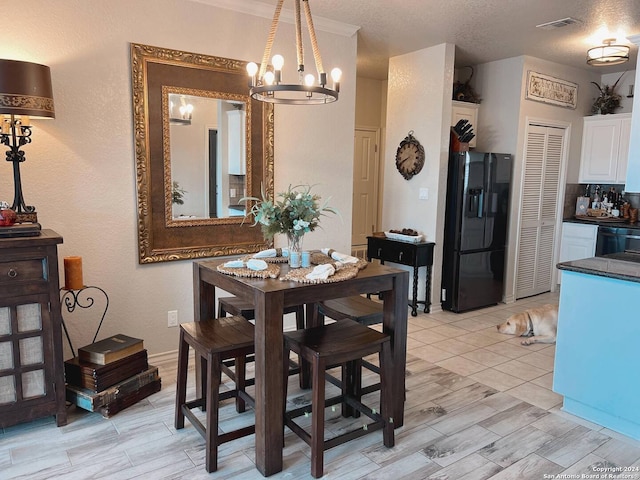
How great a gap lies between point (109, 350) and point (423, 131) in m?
3.56

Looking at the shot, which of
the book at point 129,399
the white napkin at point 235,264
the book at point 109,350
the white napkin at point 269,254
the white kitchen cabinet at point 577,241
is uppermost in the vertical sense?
the white napkin at point 269,254

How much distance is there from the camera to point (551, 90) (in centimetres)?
533

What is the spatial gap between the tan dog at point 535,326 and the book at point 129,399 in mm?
3005

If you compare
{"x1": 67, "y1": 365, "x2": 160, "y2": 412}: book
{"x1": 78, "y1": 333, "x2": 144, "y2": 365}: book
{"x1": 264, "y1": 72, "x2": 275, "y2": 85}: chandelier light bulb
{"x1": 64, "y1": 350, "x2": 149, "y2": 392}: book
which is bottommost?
{"x1": 67, "y1": 365, "x2": 160, "y2": 412}: book

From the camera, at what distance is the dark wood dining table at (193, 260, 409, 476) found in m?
2.12

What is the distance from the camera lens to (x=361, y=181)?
6.84 meters

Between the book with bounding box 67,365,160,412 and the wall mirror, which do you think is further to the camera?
the wall mirror

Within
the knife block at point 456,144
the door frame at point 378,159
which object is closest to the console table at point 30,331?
the knife block at point 456,144

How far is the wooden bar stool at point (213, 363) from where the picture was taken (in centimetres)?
220

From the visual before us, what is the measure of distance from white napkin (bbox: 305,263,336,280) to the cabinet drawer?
4.65ft

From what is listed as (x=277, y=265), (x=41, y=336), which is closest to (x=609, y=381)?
(x=277, y=265)

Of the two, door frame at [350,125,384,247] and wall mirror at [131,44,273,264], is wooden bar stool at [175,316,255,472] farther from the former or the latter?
door frame at [350,125,384,247]

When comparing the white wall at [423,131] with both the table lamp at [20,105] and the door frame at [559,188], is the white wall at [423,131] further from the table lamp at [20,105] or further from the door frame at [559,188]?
the table lamp at [20,105]

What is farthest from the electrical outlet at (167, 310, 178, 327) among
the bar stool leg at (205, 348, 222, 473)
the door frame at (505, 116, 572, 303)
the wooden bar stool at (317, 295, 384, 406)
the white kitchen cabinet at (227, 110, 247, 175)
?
the door frame at (505, 116, 572, 303)
